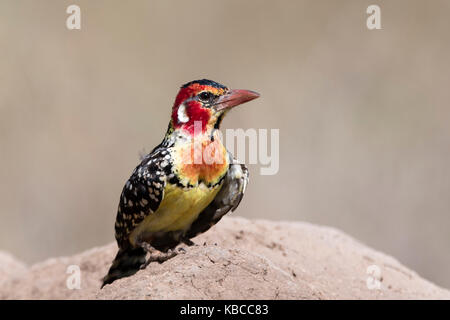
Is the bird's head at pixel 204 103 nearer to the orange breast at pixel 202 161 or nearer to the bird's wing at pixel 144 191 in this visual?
the orange breast at pixel 202 161

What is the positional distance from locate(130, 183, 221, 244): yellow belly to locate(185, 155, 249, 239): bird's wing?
14 centimetres

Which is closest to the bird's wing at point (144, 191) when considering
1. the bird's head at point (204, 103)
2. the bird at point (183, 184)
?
the bird at point (183, 184)

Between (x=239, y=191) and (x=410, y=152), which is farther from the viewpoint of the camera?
(x=410, y=152)

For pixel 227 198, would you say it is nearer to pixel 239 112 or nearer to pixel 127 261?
pixel 127 261

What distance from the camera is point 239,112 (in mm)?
12469

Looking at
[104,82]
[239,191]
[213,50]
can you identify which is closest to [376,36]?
[213,50]

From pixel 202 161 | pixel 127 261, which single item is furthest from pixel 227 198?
pixel 127 261

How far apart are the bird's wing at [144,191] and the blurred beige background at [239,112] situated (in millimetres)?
6687

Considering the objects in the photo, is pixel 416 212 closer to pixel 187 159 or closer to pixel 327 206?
pixel 327 206

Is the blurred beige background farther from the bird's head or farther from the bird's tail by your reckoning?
the bird's head

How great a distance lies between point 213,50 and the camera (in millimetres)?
12094

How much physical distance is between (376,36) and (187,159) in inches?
322

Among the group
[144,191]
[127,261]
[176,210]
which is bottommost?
[127,261]

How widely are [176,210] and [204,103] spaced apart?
2.85 ft
